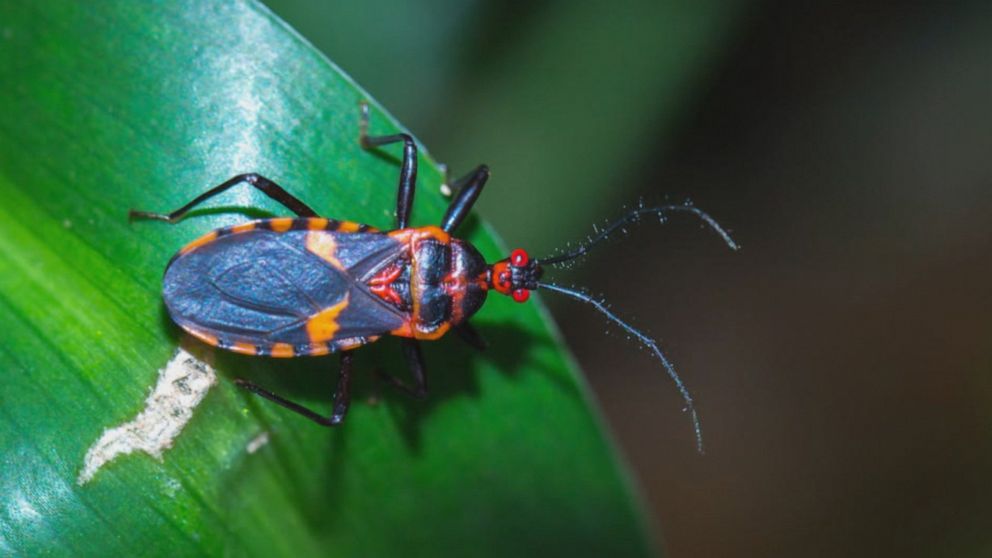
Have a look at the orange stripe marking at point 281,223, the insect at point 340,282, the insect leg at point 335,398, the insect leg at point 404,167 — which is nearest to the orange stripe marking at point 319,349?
the insect at point 340,282

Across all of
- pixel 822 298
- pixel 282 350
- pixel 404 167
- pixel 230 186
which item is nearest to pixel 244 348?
pixel 282 350

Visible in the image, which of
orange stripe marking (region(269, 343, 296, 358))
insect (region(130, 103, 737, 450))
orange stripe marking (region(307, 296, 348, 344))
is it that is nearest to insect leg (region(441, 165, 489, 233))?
insect (region(130, 103, 737, 450))

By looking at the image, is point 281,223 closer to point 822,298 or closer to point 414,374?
point 414,374

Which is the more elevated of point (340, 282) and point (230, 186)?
point (230, 186)

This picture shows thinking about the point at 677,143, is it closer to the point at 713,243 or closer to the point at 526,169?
the point at 713,243

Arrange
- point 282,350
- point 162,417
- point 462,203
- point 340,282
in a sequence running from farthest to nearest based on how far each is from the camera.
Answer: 1. point 462,203
2. point 340,282
3. point 282,350
4. point 162,417

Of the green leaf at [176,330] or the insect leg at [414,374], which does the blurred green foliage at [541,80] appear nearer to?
the insect leg at [414,374]

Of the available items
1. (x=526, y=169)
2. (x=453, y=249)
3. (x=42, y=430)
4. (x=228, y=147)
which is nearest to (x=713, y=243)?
(x=526, y=169)
